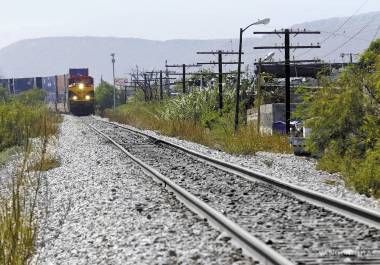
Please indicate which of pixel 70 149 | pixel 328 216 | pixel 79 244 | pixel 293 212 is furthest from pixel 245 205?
pixel 70 149

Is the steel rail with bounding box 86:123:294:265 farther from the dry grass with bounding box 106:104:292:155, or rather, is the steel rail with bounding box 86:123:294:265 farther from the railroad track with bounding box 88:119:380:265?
the dry grass with bounding box 106:104:292:155

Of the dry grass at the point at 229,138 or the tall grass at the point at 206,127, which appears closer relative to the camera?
the dry grass at the point at 229,138

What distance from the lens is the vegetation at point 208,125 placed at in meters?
21.1

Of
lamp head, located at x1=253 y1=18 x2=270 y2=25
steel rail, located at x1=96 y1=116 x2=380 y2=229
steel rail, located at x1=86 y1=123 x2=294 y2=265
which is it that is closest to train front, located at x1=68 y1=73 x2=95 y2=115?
lamp head, located at x1=253 y1=18 x2=270 y2=25

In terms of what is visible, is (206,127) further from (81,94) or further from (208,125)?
(81,94)

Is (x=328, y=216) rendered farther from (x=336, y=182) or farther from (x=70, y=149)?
(x=70, y=149)

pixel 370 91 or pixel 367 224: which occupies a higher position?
pixel 370 91

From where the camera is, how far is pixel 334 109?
14.8 m

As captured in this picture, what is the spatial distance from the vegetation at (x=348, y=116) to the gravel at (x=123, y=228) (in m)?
4.56

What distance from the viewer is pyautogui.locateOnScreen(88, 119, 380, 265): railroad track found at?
20.0 ft

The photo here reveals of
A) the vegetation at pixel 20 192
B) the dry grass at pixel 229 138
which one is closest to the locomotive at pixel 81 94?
the dry grass at pixel 229 138

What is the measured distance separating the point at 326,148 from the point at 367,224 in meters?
7.96

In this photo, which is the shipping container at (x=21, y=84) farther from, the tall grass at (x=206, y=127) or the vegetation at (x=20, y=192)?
the vegetation at (x=20, y=192)

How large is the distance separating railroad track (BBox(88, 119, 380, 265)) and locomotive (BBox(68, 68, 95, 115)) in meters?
55.6
